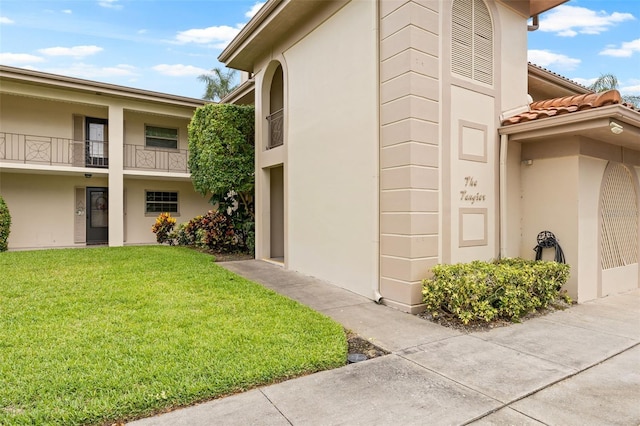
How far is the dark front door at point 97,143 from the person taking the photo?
14.8 meters

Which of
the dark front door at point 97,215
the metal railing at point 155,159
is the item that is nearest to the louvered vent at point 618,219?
the metal railing at point 155,159

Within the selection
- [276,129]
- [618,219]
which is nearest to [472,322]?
[618,219]

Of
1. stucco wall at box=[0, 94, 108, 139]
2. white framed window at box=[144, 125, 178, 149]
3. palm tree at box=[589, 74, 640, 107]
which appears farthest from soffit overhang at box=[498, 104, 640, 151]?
palm tree at box=[589, 74, 640, 107]

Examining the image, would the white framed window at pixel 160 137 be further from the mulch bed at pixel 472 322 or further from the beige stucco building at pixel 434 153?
the mulch bed at pixel 472 322

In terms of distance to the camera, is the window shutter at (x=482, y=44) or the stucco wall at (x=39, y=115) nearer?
the window shutter at (x=482, y=44)

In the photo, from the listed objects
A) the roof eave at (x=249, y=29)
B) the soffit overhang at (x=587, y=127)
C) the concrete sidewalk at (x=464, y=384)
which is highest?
the roof eave at (x=249, y=29)

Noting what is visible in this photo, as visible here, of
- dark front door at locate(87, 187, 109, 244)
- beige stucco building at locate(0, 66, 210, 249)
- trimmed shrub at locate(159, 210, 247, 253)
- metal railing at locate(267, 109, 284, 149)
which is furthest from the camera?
dark front door at locate(87, 187, 109, 244)

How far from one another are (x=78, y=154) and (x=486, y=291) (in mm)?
16010

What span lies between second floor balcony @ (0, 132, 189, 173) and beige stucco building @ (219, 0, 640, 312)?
9856 mm

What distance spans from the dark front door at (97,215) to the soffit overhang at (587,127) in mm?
15079

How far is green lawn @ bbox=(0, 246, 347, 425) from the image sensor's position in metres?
2.80

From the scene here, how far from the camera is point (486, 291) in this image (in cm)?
504

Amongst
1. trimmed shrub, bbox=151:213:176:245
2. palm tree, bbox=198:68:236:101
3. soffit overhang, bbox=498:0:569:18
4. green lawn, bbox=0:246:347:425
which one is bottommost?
green lawn, bbox=0:246:347:425

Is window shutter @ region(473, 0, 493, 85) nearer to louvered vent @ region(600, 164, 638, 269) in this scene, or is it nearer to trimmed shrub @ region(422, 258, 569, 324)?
louvered vent @ region(600, 164, 638, 269)
